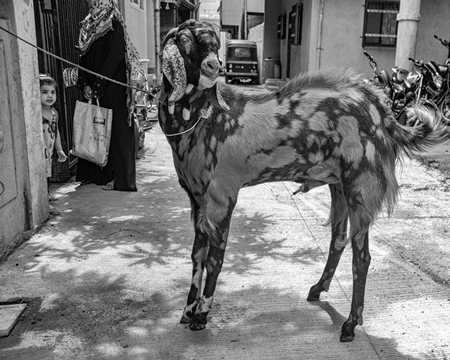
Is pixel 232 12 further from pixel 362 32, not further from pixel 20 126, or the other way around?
pixel 20 126

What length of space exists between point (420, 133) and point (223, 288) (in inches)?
71.4

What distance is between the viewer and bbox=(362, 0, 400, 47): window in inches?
528

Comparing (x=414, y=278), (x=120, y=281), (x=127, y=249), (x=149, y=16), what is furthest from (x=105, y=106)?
(x=149, y=16)

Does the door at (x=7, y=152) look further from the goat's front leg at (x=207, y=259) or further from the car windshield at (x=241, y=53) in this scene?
the car windshield at (x=241, y=53)

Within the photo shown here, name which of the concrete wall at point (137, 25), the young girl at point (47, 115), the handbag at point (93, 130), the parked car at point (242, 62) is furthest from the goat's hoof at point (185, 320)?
the parked car at point (242, 62)

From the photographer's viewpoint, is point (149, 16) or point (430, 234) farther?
point (149, 16)

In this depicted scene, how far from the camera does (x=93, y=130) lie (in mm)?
4727

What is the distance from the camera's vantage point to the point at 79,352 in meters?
2.79

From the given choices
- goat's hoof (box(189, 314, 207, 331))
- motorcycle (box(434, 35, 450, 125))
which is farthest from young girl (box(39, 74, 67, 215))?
motorcycle (box(434, 35, 450, 125))

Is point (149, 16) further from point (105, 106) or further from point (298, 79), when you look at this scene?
point (298, 79)

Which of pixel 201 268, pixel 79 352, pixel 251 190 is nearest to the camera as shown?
pixel 79 352

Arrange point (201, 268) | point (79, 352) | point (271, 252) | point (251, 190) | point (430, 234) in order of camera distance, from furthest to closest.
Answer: point (251, 190)
point (430, 234)
point (271, 252)
point (201, 268)
point (79, 352)

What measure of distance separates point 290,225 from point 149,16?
1185cm

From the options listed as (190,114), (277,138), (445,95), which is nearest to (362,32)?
(445,95)
